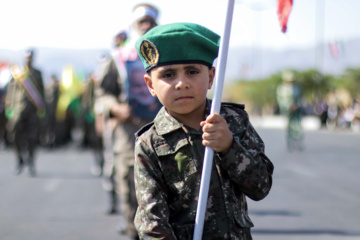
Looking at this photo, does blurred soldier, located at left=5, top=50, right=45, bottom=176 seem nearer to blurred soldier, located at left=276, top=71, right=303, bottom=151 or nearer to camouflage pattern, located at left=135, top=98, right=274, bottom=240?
blurred soldier, located at left=276, top=71, right=303, bottom=151

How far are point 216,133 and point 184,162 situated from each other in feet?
0.69

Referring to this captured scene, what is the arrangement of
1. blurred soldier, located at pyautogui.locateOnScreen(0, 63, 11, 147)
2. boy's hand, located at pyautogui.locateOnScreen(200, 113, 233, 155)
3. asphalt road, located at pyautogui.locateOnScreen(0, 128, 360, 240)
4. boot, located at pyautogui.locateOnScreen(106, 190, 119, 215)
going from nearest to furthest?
boy's hand, located at pyautogui.locateOnScreen(200, 113, 233, 155) → asphalt road, located at pyautogui.locateOnScreen(0, 128, 360, 240) → boot, located at pyautogui.locateOnScreen(106, 190, 119, 215) → blurred soldier, located at pyautogui.locateOnScreen(0, 63, 11, 147)

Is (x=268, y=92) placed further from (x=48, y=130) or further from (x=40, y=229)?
(x=40, y=229)

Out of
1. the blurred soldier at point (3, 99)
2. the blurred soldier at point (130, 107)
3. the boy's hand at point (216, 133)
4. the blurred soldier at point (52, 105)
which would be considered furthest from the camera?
the blurred soldier at point (3, 99)

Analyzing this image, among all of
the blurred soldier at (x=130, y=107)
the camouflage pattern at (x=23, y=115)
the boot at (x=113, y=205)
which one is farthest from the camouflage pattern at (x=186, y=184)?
the camouflage pattern at (x=23, y=115)

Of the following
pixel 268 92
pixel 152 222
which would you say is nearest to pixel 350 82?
pixel 268 92

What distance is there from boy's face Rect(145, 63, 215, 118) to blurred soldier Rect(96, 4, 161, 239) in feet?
7.80

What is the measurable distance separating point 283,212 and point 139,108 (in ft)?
9.92

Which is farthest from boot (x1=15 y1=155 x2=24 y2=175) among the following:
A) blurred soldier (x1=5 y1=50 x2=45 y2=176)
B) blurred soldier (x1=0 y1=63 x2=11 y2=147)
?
blurred soldier (x1=0 y1=63 x2=11 y2=147)

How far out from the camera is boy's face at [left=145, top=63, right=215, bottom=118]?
251 centimetres

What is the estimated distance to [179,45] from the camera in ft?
8.25

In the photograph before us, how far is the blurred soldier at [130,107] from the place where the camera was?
16.3ft

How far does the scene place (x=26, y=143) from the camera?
456 inches

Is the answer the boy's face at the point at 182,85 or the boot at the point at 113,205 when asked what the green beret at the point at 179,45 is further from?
the boot at the point at 113,205
